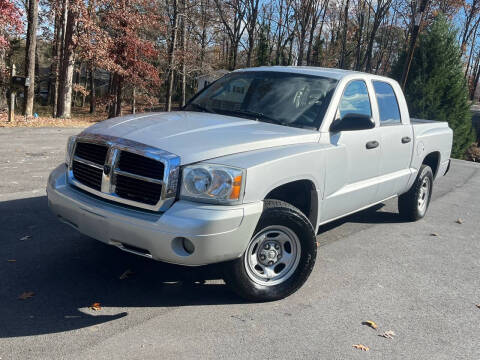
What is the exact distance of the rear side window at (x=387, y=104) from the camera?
218 inches

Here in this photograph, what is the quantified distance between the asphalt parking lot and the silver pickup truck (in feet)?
1.36

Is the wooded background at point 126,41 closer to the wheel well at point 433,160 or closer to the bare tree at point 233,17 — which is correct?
the bare tree at point 233,17

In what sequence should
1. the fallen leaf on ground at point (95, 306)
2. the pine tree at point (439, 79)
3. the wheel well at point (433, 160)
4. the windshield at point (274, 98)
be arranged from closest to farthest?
1. the fallen leaf on ground at point (95, 306)
2. the windshield at point (274, 98)
3. the wheel well at point (433, 160)
4. the pine tree at point (439, 79)

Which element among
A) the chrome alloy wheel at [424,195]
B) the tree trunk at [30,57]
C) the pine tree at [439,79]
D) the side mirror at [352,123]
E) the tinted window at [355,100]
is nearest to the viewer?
the side mirror at [352,123]

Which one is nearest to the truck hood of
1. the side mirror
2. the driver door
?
the side mirror

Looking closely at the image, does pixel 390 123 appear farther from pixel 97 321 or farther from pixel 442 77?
pixel 442 77

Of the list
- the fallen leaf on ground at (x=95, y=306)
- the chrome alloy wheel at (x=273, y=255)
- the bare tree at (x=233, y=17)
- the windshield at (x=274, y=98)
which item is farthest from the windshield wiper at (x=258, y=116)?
the bare tree at (x=233, y=17)

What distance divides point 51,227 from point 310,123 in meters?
3.10

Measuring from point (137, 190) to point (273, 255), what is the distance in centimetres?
127

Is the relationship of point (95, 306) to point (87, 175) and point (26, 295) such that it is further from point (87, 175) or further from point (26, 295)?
point (87, 175)

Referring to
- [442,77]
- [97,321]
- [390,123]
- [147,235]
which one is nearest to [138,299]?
[97,321]

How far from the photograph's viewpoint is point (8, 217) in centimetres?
554

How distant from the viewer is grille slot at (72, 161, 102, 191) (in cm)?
378

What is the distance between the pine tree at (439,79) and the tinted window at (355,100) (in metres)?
15.3
